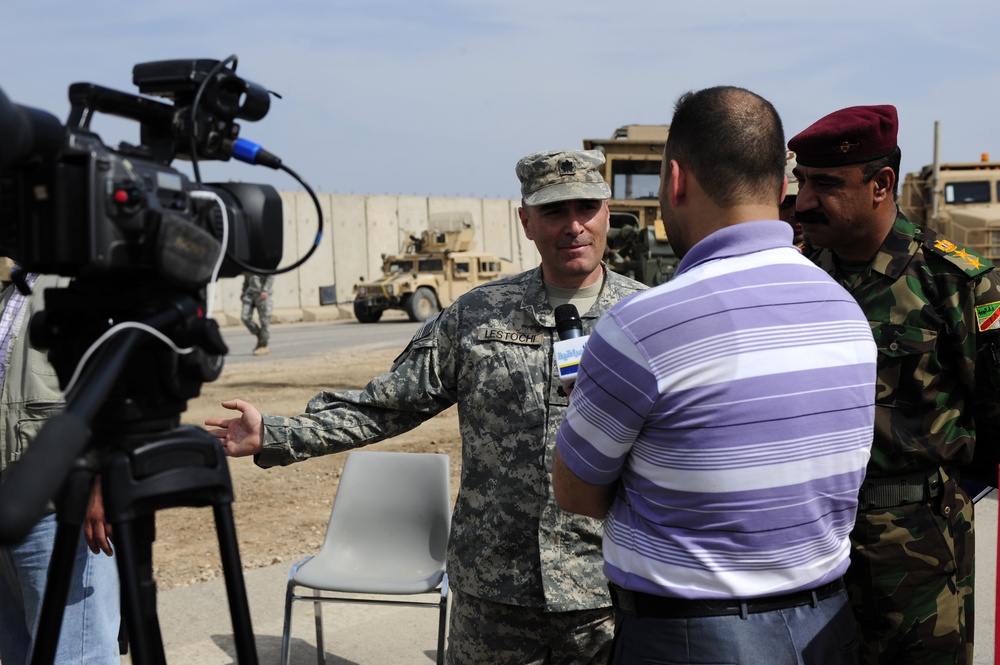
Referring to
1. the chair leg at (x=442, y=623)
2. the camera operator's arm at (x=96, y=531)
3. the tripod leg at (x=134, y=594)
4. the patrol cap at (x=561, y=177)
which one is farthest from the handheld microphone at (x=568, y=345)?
the chair leg at (x=442, y=623)

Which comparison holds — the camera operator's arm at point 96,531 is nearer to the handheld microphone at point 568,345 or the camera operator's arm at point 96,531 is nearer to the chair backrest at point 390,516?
the handheld microphone at point 568,345

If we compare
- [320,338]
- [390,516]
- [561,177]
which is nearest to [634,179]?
[320,338]

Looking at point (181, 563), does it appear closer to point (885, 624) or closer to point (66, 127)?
point (885, 624)

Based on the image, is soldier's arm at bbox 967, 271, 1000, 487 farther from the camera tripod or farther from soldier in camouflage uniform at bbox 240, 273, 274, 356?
soldier in camouflage uniform at bbox 240, 273, 274, 356

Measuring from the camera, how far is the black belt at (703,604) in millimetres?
1786

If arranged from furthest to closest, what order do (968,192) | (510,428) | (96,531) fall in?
(968,192), (510,428), (96,531)

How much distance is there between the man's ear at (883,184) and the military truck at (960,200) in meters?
14.1

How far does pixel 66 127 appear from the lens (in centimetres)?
143

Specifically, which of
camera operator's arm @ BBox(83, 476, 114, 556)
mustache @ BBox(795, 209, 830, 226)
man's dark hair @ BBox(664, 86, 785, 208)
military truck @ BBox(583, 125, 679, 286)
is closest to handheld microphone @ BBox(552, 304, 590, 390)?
man's dark hair @ BBox(664, 86, 785, 208)

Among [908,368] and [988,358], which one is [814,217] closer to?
[908,368]

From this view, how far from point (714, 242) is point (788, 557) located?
1.88 ft

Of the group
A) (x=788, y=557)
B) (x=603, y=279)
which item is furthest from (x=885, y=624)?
(x=603, y=279)

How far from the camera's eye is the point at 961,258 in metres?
2.74

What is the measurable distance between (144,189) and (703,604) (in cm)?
115
